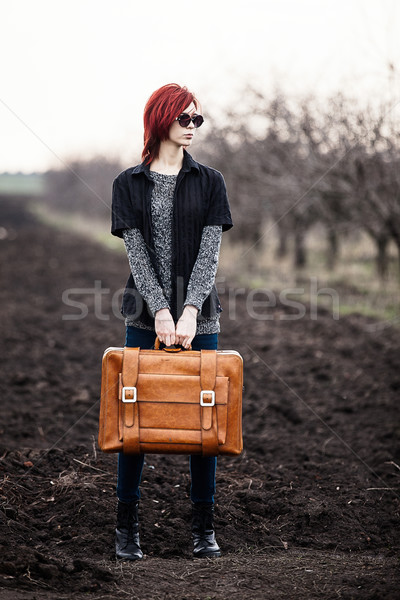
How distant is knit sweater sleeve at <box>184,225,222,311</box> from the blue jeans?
0.69ft

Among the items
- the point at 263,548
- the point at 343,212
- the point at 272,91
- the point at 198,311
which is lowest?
the point at 263,548

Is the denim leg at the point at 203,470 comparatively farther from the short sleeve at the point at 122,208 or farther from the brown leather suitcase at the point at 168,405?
the short sleeve at the point at 122,208

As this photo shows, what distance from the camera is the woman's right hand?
274 cm

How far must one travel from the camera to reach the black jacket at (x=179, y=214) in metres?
2.79

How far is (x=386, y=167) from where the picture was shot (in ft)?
30.7

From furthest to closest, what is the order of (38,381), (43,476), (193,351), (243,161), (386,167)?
(243,161) → (386,167) → (38,381) → (43,476) → (193,351)

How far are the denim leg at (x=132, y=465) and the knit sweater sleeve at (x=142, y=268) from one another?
193mm

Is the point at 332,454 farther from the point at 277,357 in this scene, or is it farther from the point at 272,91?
the point at 272,91

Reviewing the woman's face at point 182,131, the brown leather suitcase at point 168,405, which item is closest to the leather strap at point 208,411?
the brown leather suitcase at point 168,405

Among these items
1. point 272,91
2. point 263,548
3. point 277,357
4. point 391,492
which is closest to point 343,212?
point 272,91

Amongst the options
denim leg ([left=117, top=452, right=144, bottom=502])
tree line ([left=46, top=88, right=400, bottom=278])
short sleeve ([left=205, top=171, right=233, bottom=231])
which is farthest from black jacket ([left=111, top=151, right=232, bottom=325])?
tree line ([left=46, top=88, right=400, bottom=278])

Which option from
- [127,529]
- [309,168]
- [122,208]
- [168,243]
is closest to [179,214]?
[168,243]

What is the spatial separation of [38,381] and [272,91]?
8420mm

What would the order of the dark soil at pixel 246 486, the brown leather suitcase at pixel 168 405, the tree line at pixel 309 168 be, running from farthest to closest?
the tree line at pixel 309 168
the brown leather suitcase at pixel 168 405
the dark soil at pixel 246 486
